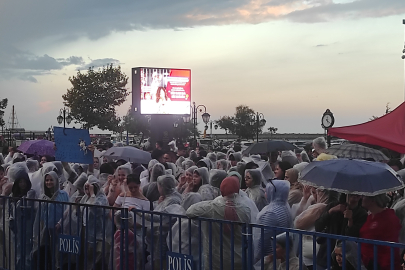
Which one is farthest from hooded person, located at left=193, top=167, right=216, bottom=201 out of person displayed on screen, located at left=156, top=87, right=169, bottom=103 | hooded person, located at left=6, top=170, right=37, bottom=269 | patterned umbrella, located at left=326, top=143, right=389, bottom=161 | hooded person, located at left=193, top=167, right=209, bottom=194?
person displayed on screen, located at left=156, top=87, right=169, bottom=103

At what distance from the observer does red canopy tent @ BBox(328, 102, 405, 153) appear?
686 cm

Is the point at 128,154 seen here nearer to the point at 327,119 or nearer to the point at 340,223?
the point at 340,223

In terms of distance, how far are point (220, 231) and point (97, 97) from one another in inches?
2160

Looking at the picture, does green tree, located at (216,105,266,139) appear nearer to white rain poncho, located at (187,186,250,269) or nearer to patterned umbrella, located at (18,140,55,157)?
patterned umbrella, located at (18,140,55,157)

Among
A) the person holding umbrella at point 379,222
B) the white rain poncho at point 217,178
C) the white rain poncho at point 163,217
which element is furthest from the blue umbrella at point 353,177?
the white rain poncho at point 217,178

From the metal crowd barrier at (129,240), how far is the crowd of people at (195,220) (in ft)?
0.04

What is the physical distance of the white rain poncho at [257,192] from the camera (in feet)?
22.0

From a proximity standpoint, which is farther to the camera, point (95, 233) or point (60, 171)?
point (60, 171)

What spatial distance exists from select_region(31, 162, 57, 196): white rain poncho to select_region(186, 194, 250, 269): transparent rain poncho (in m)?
3.49

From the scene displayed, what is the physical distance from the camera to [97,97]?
57.8 m

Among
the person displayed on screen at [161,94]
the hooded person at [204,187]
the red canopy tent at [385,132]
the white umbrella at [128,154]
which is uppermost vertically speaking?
the person displayed on screen at [161,94]

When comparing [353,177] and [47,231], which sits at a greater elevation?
[353,177]

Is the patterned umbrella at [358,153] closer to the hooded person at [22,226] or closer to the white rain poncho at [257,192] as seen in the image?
the white rain poncho at [257,192]

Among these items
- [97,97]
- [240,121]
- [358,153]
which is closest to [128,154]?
[358,153]
